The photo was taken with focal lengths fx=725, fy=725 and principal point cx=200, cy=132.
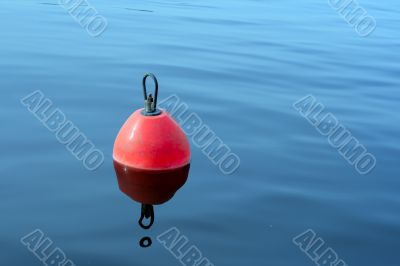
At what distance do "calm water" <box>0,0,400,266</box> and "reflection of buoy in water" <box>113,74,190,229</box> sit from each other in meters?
0.14

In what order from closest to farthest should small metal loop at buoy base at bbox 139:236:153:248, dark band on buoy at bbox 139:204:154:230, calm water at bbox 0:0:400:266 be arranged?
1. small metal loop at buoy base at bbox 139:236:153:248
2. calm water at bbox 0:0:400:266
3. dark band on buoy at bbox 139:204:154:230

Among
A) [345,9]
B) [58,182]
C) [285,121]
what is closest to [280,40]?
[285,121]

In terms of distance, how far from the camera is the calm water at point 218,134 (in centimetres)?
506

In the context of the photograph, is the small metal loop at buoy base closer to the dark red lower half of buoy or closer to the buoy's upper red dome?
the dark red lower half of buoy

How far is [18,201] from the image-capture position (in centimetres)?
544

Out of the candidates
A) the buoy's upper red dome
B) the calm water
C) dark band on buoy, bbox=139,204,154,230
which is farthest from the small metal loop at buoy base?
the buoy's upper red dome

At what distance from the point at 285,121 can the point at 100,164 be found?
95.1 inches

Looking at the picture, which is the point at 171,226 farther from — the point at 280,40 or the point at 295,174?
the point at 280,40

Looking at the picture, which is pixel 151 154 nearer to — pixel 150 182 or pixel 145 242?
pixel 150 182

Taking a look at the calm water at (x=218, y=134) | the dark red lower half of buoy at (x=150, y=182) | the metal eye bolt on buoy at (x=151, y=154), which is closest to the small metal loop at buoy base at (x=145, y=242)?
the calm water at (x=218, y=134)

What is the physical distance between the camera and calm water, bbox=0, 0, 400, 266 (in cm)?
506

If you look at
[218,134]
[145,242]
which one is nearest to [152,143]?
[145,242]

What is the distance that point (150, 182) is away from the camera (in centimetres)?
594

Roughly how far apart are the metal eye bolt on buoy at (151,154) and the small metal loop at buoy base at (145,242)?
2.65 ft
